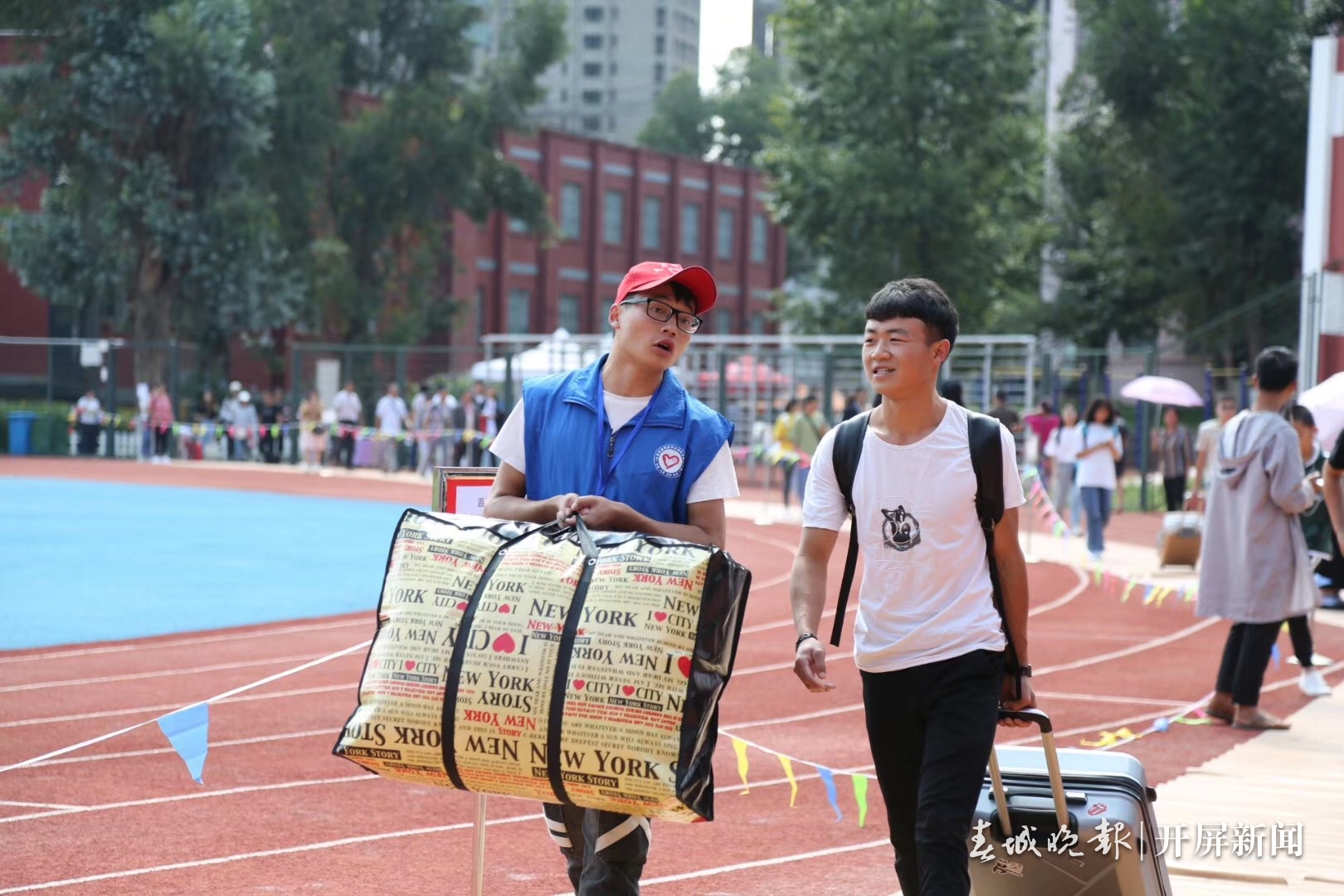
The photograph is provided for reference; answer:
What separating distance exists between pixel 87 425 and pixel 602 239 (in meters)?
27.7

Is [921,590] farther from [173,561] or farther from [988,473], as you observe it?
[173,561]

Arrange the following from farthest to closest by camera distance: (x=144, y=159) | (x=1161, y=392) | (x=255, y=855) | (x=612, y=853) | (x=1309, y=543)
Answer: (x=144, y=159) < (x=1161, y=392) < (x=1309, y=543) < (x=255, y=855) < (x=612, y=853)

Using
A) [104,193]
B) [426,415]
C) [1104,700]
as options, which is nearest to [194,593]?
[1104,700]

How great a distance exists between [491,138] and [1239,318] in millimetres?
22905

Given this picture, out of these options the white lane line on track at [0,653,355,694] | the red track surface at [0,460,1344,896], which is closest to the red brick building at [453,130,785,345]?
the white lane line on track at [0,653,355,694]

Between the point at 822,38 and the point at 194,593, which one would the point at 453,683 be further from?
the point at 822,38

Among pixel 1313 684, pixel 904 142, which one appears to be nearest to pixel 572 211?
pixel 904 142

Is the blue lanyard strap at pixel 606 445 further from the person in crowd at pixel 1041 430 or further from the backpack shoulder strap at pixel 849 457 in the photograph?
the person in crowd at pixel 1041 430

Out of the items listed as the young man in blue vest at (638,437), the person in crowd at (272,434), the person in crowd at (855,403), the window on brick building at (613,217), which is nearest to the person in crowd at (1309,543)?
the young man in blue vest at (638,437)

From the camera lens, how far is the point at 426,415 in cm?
3628

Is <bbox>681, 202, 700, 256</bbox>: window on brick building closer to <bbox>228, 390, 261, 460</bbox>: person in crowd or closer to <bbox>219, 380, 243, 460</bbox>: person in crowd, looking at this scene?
<bbox>219, 380, 243, 460</bbox>: person in crowd

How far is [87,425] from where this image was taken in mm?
41281

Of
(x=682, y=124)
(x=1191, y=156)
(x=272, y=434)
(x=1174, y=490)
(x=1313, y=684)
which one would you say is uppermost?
(x=682, y=124)

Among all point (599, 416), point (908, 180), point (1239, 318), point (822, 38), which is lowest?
point (599, 416)
